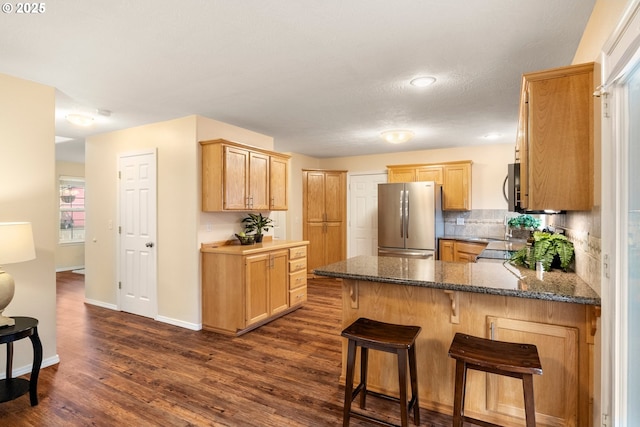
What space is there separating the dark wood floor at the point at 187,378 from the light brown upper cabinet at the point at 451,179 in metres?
3.01

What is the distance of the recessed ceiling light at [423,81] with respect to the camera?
278 cm

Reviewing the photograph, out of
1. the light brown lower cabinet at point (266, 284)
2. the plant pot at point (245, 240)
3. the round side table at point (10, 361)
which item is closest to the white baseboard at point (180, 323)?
the light brown lower cabinet at point (266, 284)

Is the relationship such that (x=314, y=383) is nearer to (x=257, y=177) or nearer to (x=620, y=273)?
(x=620, y=273)

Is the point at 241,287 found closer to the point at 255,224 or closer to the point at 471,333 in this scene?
the point at 255,224

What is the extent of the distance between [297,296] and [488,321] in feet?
9.17

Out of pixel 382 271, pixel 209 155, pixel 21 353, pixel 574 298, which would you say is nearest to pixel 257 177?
pixel 209 155

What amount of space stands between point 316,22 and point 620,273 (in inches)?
79.2

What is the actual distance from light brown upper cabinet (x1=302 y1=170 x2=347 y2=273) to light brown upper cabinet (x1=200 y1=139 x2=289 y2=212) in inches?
77.6

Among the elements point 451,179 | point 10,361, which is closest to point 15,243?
point 10,361

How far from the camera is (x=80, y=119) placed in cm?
368

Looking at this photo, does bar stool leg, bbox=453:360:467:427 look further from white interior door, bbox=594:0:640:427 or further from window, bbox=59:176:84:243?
window, bbox=59:176:84:243

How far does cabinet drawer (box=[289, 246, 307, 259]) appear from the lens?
4.27 m

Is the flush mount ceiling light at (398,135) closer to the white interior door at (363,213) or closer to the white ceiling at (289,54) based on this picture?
the white ceiling at (289,54)

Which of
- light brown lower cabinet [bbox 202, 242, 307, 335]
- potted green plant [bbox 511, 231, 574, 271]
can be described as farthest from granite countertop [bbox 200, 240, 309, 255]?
potted green plant [bbox 511, 231, 574, 271]
